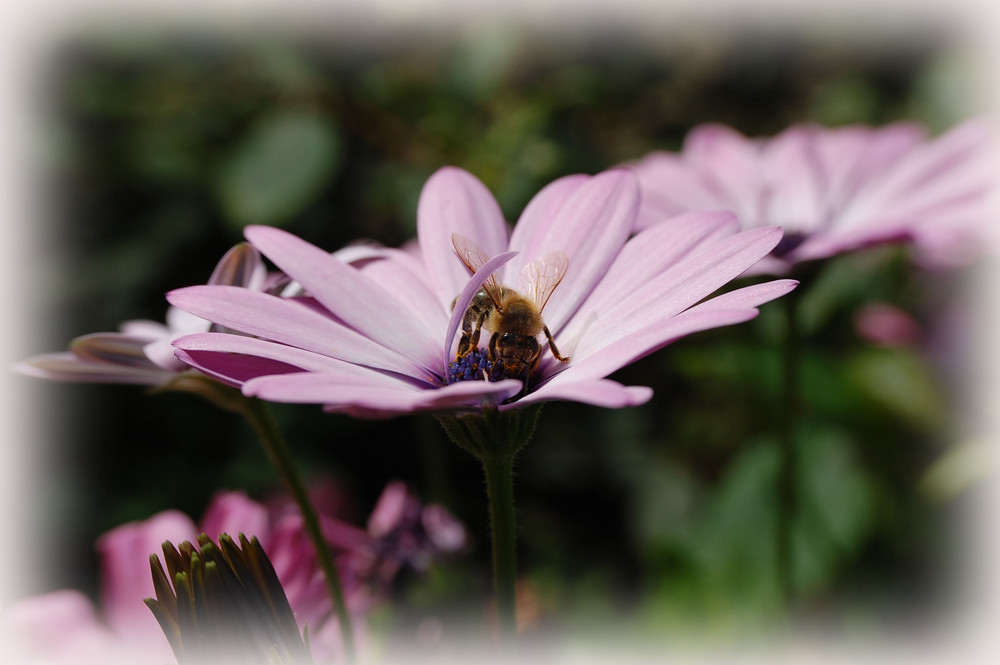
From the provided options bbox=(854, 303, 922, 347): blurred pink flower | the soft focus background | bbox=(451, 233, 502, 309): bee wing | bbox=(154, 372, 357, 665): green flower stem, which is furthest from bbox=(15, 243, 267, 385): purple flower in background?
bbox=(854, 303, 922, 347): blurred pink flower

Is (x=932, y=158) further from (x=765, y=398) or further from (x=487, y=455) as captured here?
(x=487, y=455)

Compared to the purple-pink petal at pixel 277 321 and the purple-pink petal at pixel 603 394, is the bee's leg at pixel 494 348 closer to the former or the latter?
the purple-pink petal at pixel 277 321

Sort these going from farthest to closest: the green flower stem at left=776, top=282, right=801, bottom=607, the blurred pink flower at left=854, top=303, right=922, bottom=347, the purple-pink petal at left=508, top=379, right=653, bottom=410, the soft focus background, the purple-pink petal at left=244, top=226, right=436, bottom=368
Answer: the blurred pink flower at left=854, top=303, right=922, bottom=347
the soft focus background
the green flower stem at left=776, top=282, right=801, bottom=607
the purple-pink petal at left=244, top=226, right=436, bottom=368
the purple-pink petal at left=508, top=379, right=653, bottom=410

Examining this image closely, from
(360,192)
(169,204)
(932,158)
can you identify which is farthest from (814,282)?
(169,204)

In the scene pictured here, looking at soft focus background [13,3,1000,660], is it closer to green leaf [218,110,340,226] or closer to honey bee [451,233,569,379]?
green leaf [218,110,340,226]

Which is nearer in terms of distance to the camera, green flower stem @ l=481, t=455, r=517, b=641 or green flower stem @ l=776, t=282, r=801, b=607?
green flower stem @ l=481, t=455, r=517, b=641

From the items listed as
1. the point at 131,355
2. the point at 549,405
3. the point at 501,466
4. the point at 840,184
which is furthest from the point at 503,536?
the point at 549,405

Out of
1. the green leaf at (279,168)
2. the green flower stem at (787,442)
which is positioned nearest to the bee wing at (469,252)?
the green flower stem at (787,442)
